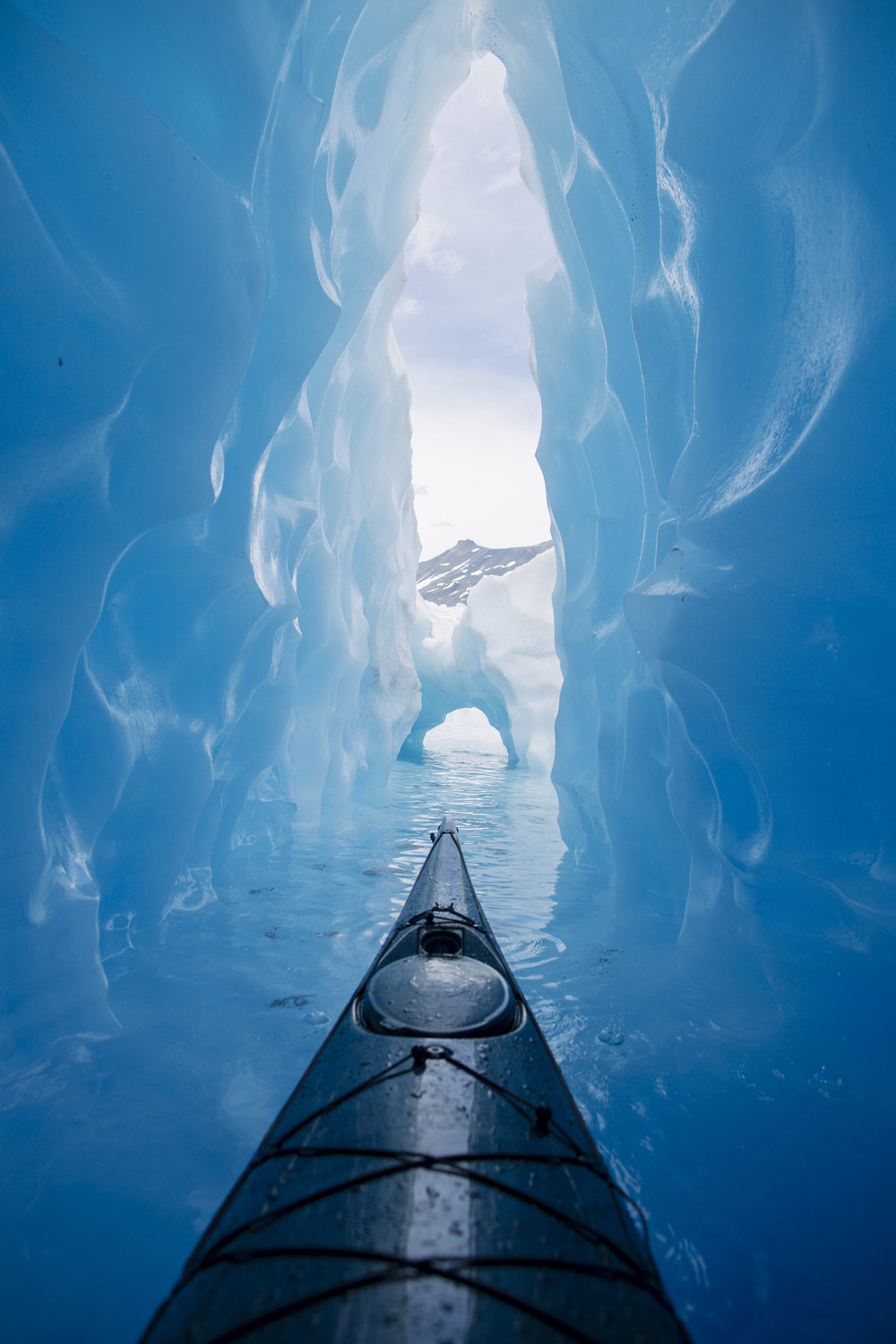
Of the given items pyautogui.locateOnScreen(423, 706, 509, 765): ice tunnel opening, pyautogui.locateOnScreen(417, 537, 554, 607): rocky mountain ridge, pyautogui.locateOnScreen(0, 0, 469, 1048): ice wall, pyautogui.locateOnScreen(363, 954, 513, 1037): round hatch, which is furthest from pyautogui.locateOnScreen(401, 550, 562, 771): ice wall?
pyautogui.locateOnScreen(417, 537, 554, 607): rocky mountain ridge

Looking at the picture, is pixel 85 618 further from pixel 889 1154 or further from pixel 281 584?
pixel 889 1154

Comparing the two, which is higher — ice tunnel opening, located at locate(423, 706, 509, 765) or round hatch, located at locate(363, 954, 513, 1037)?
ice tunnel opening, located at locate(423, 706, 509, 765)

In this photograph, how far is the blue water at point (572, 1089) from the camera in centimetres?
175

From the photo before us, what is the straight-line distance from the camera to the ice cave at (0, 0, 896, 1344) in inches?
85.0

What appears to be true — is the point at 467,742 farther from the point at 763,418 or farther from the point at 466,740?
the point at 763,418

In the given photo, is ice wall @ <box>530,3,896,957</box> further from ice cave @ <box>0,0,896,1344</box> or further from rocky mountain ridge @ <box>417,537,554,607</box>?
rocky mountain ridge @ <box>417,537,554,607</box>

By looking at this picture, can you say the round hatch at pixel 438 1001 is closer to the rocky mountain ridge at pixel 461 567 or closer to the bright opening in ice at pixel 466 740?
the bright opening in ice at pixel 466 740

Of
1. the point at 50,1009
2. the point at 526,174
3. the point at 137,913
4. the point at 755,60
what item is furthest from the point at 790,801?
the point at 526,174

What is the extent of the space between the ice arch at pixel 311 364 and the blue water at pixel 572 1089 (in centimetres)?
37

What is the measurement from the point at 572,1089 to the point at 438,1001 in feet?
3.08

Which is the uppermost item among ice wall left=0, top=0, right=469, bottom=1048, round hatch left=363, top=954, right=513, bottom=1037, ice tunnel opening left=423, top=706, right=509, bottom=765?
ice tunnel opening left=423, top=706, right=509, bottom=765

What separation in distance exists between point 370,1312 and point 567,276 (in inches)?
274

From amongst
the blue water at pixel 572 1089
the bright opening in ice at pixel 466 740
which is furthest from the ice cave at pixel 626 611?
the bright opening in ice at pixel 466 740

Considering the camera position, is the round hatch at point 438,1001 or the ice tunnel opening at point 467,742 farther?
the ice tunnel opening at point 467,742
